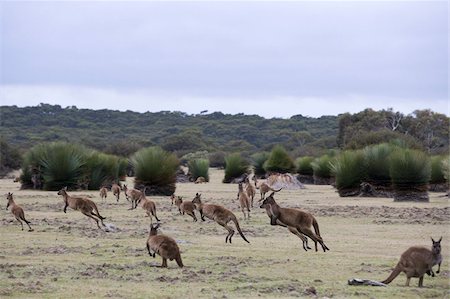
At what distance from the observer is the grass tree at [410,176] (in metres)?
28.3

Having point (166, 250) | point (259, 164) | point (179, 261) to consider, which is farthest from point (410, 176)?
point (259, 164)

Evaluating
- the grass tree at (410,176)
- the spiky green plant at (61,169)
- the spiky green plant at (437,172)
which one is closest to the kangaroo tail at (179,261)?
the grass tree at (410,176)

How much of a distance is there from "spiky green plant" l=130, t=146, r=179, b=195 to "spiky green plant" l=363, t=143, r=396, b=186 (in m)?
7.30

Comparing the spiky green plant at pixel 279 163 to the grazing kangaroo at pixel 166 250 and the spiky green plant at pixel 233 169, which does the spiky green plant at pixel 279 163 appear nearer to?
the spiky green plant at pixel 233 169

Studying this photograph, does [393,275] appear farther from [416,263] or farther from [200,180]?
[200,180]

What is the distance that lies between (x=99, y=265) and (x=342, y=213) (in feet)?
37.2

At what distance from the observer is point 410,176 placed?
93.1 feet

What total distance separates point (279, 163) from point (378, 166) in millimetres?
14298

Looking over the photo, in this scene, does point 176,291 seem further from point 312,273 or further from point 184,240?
point 184,240

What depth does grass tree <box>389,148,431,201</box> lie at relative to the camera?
1116 inches

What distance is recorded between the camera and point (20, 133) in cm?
10938

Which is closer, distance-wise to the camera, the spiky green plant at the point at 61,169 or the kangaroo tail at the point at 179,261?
the kangaroo tail at the point at 179,261

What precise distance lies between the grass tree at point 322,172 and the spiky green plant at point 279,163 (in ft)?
5.65

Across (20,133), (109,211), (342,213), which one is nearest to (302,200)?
(342,213)
